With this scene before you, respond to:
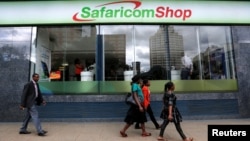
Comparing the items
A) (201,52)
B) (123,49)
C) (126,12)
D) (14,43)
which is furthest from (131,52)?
(14,43)

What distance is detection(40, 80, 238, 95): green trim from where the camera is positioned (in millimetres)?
10070

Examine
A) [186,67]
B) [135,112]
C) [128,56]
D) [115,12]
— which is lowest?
[135,112]

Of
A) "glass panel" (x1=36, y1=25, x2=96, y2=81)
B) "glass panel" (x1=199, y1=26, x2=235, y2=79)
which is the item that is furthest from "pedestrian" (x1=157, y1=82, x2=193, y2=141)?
"glass panel" (x1=199, y1=26, x2=235, y2=79)

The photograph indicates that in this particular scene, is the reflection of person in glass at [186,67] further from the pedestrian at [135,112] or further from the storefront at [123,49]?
the pedestrian at [135,112]

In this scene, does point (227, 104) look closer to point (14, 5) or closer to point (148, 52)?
point (148, 52)

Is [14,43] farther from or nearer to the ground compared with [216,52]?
farther from the ground

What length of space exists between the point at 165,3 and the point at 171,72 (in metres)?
2.87

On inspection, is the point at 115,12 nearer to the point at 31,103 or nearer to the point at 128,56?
the point at 128,56

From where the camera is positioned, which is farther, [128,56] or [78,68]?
[128,56]

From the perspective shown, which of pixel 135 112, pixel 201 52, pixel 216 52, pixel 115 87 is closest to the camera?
pixel 135 112

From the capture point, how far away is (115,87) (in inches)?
399

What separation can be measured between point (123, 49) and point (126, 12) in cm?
151

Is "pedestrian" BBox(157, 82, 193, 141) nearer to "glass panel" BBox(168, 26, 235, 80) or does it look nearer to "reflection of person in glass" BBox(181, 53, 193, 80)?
"glass panel" BBox(168, 26, 235, 80)

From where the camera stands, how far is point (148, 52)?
10.8m
